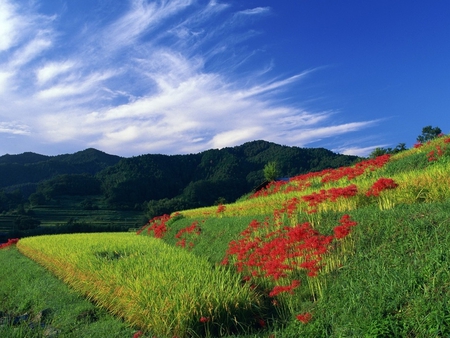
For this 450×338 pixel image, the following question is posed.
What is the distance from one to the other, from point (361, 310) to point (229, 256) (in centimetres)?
511

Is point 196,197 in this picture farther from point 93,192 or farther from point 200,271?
point 200,271

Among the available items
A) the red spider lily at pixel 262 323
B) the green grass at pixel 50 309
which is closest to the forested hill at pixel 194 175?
the green grass at pixel 50 309

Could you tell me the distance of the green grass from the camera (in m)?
5.12

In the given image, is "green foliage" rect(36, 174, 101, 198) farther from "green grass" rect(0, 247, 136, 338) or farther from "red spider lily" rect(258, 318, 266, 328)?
"red spider lily" rect(258, 318, 266, 328)

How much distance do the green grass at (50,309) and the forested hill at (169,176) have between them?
4030 centimetres

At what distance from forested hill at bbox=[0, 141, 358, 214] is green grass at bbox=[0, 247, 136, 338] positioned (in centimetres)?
4030

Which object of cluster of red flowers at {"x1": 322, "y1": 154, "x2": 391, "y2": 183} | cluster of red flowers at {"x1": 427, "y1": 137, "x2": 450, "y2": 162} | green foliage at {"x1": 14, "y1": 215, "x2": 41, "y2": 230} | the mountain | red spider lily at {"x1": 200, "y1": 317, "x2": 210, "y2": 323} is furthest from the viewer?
the mountain

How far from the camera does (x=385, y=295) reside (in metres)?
4.30

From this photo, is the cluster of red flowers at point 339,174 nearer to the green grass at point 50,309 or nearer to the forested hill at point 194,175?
→ the green grass at point 50,309

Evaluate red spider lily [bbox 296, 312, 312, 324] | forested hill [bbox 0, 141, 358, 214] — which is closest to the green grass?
red spider lily [bbox 296, 312, 312, 324]

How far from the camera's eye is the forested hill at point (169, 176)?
67688mm

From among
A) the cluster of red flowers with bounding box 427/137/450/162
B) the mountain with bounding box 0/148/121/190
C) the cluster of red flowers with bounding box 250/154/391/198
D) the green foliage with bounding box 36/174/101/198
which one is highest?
the mountain with bounding box 0/148/121/190

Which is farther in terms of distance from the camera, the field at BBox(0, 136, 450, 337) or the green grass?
the green grass

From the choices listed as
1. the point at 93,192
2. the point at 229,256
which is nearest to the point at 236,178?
the point at 93,192
